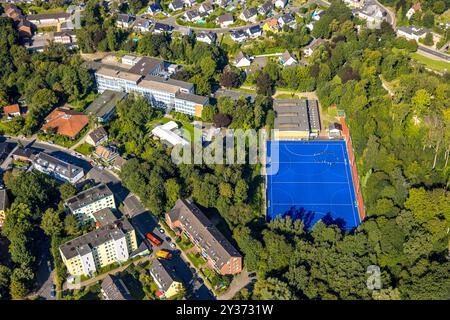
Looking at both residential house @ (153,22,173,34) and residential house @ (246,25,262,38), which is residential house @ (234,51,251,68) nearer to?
residential house @ (246,25,262,38)

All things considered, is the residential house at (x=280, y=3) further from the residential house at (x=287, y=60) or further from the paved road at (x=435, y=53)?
the paved road at (x=435, y=53)

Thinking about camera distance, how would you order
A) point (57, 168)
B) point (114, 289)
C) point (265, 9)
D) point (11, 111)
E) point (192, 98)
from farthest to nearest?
1. point (265, 9)
2. point (11, 111)
3. point (192, 98)
4. point (57, 168)
5. point (114, 289)

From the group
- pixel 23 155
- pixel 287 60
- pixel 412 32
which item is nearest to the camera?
pixel 23 155

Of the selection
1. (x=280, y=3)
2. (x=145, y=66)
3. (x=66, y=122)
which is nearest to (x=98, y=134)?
(x=66, y=122)

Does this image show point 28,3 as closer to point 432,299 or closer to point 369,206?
point 369,206

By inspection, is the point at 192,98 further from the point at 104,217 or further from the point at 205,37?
the point at 104,217

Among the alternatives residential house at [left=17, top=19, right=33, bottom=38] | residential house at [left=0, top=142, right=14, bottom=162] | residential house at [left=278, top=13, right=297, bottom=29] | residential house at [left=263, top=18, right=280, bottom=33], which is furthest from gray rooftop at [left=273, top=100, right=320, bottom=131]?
residential house at [left=17, top=19, right=33, bottom=38]

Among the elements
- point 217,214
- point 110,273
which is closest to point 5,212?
point 110,273
